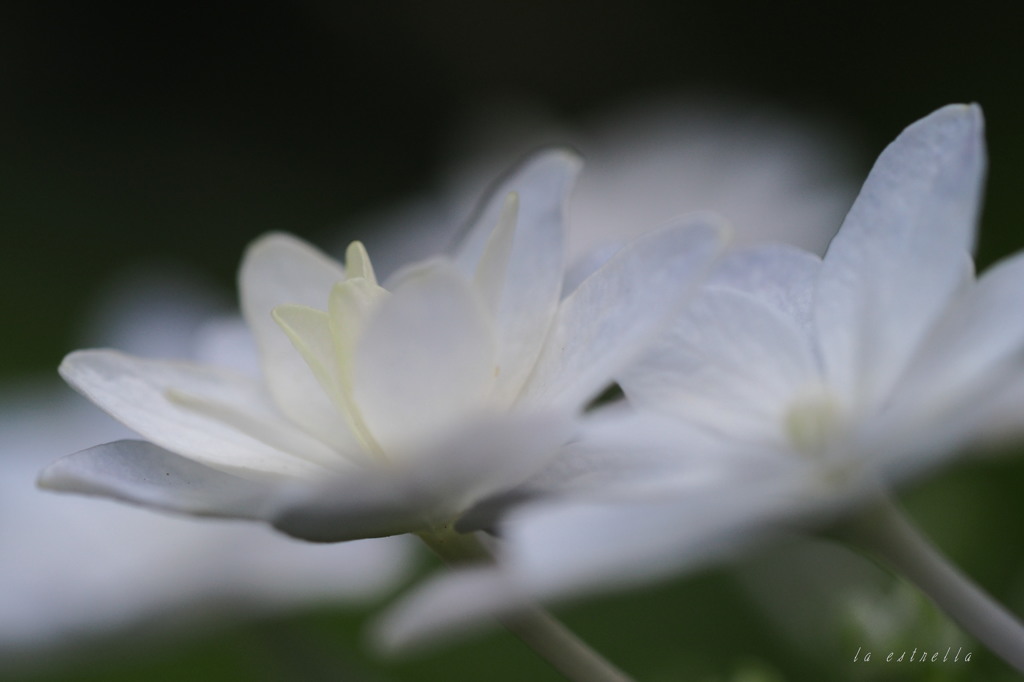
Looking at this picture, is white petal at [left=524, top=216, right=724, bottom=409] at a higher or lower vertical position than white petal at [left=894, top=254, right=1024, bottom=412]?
higher

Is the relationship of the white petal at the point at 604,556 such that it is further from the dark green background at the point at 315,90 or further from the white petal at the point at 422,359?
the dark green background at the point at 315,90

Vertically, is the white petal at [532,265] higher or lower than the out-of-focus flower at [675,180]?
lower

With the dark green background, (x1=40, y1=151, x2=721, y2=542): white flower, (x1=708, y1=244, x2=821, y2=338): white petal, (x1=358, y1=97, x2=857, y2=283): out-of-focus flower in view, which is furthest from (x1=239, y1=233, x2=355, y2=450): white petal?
the dark green background

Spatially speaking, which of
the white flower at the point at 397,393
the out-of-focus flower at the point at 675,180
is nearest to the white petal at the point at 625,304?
the white flower at the point at 397,393

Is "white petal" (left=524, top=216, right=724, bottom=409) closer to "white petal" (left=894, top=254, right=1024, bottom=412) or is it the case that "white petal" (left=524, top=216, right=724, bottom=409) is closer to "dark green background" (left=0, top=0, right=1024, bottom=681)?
"white petal" (left=894, top=254, right=1024, bottom=412)

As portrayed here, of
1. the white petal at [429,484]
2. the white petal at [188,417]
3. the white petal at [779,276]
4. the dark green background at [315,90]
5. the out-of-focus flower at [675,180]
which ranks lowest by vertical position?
the white petal at [429,484]

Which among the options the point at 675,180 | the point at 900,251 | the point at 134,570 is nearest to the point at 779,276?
the point at 900,251
